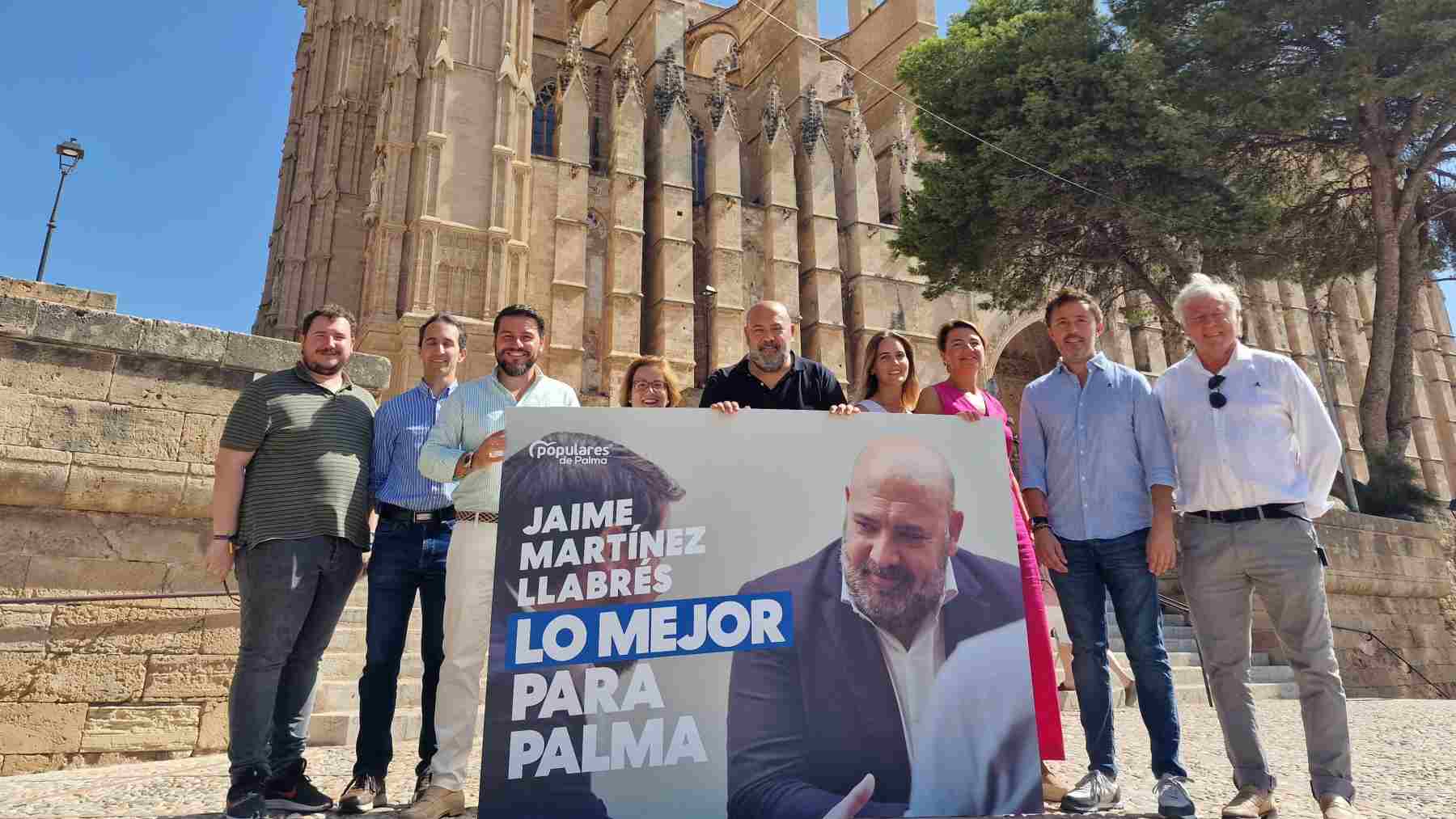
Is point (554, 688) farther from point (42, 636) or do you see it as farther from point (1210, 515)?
point (42, 636)

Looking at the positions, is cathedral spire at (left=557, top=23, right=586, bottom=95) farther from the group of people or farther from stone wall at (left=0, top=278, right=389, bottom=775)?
the group of people

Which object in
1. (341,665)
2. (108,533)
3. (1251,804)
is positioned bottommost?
(1251,804)

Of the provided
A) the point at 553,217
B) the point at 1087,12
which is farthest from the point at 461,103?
the point at 1087,12

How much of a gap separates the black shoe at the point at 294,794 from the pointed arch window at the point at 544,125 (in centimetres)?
2342

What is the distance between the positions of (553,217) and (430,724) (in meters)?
20.9

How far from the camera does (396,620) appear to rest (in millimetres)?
3297

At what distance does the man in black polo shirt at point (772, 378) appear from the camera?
3.48 m

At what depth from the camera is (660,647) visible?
270 centimetres

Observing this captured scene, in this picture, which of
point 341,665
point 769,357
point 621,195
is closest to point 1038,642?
point 769,357

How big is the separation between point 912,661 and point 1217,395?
1.50 meters

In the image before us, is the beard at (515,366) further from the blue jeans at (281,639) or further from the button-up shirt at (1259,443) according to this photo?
the button-up shirt at (1259,443)

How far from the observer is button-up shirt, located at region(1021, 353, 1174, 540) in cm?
321

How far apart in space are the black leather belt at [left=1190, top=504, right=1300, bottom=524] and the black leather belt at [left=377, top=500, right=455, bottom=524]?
9.17 ft

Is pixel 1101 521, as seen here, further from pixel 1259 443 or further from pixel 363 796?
pixel 363 796
